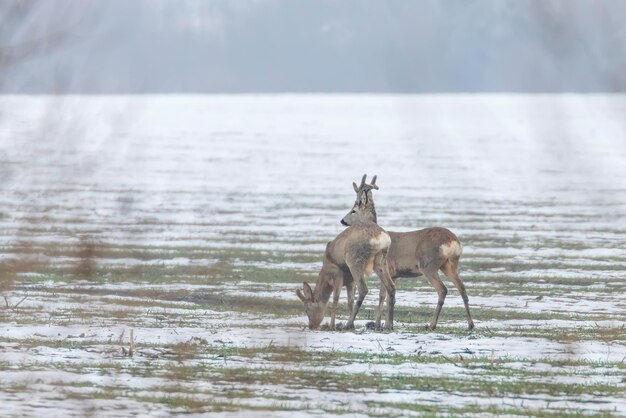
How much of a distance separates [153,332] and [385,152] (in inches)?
1763

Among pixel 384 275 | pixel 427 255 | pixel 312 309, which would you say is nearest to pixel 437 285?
pixel 427 255

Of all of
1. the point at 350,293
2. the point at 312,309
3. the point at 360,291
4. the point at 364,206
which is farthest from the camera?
the point at 364,206

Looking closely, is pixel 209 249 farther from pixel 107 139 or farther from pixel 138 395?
pixel 107 139

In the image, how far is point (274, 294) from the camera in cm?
1750

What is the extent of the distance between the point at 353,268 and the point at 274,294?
360 centimetres

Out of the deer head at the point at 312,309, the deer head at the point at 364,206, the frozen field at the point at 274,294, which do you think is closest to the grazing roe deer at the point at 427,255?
the deer head at the point at 364,206

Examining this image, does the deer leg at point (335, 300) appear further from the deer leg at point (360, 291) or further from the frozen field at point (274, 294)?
the frozen field at point (274, 294)

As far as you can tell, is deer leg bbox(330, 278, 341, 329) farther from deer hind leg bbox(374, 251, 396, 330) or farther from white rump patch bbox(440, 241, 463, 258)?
white rump patch bbox(440, 241, 463, 258)

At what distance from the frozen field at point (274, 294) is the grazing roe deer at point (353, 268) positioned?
0.45m

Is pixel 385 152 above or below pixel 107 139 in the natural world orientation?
above

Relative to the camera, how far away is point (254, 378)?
10.1 m

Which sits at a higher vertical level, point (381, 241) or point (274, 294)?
point (381, 241)

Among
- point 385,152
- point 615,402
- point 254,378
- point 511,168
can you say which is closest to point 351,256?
point 254,378

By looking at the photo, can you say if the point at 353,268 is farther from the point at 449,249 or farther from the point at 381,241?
the point at 449,249
